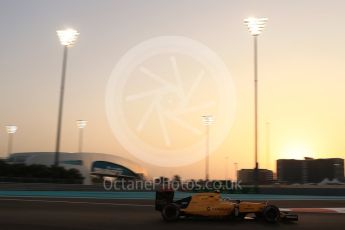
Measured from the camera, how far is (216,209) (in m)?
14.8

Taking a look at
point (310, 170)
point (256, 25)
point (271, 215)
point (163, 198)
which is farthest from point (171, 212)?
point (310, 170)

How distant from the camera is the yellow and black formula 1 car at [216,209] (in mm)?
14562

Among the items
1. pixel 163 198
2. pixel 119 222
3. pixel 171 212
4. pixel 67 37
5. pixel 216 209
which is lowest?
pixel 119 222

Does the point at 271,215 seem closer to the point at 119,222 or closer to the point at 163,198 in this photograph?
the point at 163,198

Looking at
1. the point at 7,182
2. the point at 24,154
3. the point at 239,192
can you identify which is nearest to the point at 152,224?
the point at 239,192

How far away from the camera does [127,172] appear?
106 meters

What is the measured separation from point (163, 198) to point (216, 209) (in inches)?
70.4

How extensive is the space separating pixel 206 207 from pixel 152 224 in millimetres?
1857

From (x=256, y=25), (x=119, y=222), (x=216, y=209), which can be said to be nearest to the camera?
(x=119, y=222)

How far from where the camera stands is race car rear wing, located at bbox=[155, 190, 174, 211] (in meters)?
15.4

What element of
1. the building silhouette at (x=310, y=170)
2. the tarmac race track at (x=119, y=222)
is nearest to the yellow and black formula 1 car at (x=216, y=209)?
the tarmac race track at (x=119, y=222)

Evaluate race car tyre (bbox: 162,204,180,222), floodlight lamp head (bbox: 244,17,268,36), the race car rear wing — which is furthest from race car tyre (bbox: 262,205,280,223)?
floodlight lamp head (bbox: 244,17,268,36)

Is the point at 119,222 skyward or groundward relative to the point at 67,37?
groundward

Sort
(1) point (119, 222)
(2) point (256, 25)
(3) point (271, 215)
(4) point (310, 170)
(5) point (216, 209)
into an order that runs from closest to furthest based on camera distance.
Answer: (1) point (119, 222)
(3) point (271, 215)
(5) point (216, 209)
(2) point (256, 25)
(4) point (310, 170)
